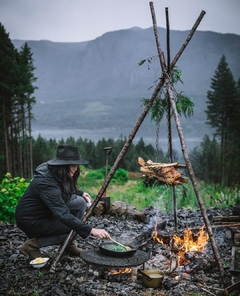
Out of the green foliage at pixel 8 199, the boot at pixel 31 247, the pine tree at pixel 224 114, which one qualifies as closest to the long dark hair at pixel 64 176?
the boot at pixel 31 247

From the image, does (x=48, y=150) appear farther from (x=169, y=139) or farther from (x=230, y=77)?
(x=169, y=139)

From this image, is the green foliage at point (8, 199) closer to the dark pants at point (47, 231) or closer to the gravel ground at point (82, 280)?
the gravel ground at point (82, 280)

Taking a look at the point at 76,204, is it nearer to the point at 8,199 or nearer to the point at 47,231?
the point at 47,231

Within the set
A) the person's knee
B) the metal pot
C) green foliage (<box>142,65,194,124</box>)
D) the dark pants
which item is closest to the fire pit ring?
the metal pot

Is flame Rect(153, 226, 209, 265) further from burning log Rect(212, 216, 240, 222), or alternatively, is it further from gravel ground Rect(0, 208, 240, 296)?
burning log Rect(212, 216, 240, 222)

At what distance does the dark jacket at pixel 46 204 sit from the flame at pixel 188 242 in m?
1.88

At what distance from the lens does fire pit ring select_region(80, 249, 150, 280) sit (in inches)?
156

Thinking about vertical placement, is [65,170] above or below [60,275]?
above

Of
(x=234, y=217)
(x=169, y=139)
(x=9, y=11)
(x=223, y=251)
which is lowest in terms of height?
(x=223, y=251)

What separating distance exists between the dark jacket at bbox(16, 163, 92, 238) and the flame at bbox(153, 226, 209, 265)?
1885mm

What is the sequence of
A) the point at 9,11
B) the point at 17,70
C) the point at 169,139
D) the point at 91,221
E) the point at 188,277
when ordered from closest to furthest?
the point at 188,277 < the point at 169,139 < the point at 91,221 < the point at 17,70 < the point at 9,11

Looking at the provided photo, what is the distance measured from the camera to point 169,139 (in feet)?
18.0

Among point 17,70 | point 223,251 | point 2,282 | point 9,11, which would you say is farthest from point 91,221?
point 9,11

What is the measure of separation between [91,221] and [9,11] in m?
144
